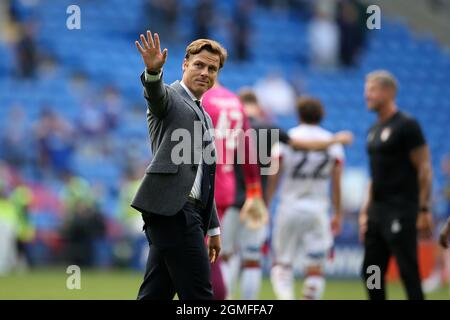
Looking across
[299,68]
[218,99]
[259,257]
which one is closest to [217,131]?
[218,99]

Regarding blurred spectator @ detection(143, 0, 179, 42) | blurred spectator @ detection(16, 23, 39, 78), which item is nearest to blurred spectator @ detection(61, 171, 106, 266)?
blurred spectator @ detection(16, 23, 39, 78)

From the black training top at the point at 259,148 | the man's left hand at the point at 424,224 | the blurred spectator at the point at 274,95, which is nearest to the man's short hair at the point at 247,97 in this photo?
the black training top at the point at 259,148

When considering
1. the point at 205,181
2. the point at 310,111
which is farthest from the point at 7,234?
the point at 205,181

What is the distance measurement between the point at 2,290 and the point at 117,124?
9.58m

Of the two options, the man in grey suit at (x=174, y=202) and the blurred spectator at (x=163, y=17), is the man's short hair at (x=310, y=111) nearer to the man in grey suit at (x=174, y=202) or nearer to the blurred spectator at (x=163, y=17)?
the man in grey suit at (x=174, y=202)

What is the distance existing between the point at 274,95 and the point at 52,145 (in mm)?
6076

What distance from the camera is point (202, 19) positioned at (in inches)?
947

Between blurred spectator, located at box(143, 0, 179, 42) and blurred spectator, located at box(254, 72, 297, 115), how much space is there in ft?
8.19

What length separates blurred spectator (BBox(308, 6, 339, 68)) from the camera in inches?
1005

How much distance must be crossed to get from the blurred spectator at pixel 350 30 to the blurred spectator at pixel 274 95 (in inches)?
97.8

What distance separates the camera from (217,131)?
889 centimetres

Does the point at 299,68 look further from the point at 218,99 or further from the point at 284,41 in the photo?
the point at 218,99

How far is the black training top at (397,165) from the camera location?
29.3 feet
